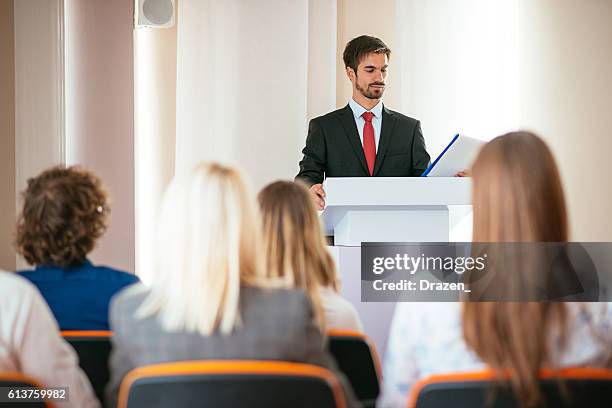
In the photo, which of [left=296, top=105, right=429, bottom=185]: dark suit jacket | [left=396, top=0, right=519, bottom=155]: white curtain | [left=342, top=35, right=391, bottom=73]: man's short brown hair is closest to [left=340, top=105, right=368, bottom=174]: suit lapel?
[left=296, top=105, right=429, bottom=185]: dark suit jacket

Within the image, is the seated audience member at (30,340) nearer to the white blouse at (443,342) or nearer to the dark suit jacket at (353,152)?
the white blouse at (443,342)

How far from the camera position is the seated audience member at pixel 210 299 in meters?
1.61

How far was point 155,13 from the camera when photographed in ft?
17.7

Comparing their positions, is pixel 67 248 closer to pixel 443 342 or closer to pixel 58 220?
pixel 58 220

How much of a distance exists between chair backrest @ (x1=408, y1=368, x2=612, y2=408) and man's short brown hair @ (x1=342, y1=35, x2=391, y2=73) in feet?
11.2

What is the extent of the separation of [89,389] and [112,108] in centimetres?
382

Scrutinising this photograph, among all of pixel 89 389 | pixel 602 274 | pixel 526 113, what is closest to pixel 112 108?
pixel 526 113

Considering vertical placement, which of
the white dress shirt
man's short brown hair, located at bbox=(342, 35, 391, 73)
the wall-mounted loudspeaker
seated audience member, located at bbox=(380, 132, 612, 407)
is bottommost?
seated audience member, located at bbox=(380, 132, 612, 407)

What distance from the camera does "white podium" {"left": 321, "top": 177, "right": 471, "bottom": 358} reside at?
2.98m

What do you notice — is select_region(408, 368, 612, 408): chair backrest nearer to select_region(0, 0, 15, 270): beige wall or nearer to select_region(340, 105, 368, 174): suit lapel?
select_region(340, 105, 368, 174): suit lapel

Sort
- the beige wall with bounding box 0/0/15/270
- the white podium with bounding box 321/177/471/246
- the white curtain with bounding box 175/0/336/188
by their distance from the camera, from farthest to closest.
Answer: the white curtain with bounding box 175/0/336/188, the beige wall with bounding box 0/0/15/270, the white podium with bounding box 321/177/471/246

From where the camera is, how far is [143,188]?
5680 mm

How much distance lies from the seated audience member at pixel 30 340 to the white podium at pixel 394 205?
1555mm

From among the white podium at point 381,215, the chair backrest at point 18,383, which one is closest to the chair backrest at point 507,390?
the chair backrest at point 18,383
